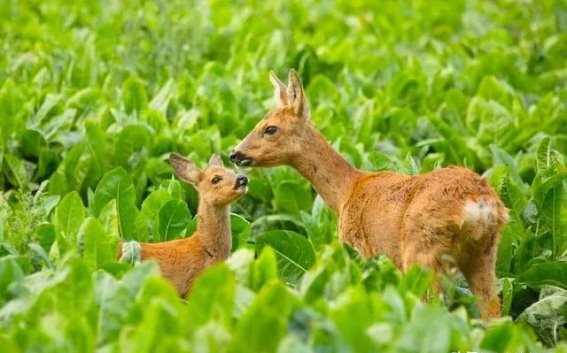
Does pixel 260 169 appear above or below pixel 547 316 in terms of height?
below

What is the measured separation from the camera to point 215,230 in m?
7.46

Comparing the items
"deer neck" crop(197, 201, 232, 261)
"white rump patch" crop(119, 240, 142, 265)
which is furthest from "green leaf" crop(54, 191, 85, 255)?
"deer neck" crop(197, 201, 232, 261)

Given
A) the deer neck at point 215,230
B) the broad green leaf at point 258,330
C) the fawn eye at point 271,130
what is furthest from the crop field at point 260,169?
the fawn eye at point 271,130

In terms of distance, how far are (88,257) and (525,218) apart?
2.78 metres

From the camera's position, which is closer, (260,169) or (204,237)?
(204,237)

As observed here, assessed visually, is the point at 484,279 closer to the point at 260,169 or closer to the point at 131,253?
the point at 131,253

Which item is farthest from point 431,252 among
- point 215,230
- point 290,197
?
point 290,197

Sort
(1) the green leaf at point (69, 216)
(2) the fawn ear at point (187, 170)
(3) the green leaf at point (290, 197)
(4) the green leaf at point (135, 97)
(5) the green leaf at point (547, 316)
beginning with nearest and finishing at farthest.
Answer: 1. (5) the green leaf at point (547, 316)
2. (1) the green leaf at point (69, 216)
3. (2) the fawn ear at point (187, 170)
4. (3) the green leaf at point (290, 197)
5. (4) the green leaf at point (135, 97)

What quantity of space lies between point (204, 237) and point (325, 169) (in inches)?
35.5

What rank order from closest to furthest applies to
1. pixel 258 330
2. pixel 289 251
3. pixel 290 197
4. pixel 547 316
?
1. pixel 258 330
2. pixel 547 316
3. pixel 289 251
4. pixel 290 197

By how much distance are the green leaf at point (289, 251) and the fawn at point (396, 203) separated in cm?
30

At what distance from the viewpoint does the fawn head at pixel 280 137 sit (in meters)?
7.89

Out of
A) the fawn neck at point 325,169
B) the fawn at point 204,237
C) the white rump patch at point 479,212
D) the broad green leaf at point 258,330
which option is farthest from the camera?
the fawn neck at point 325,169

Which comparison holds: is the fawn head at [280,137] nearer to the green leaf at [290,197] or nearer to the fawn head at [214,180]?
the fawn head at [214,180]
